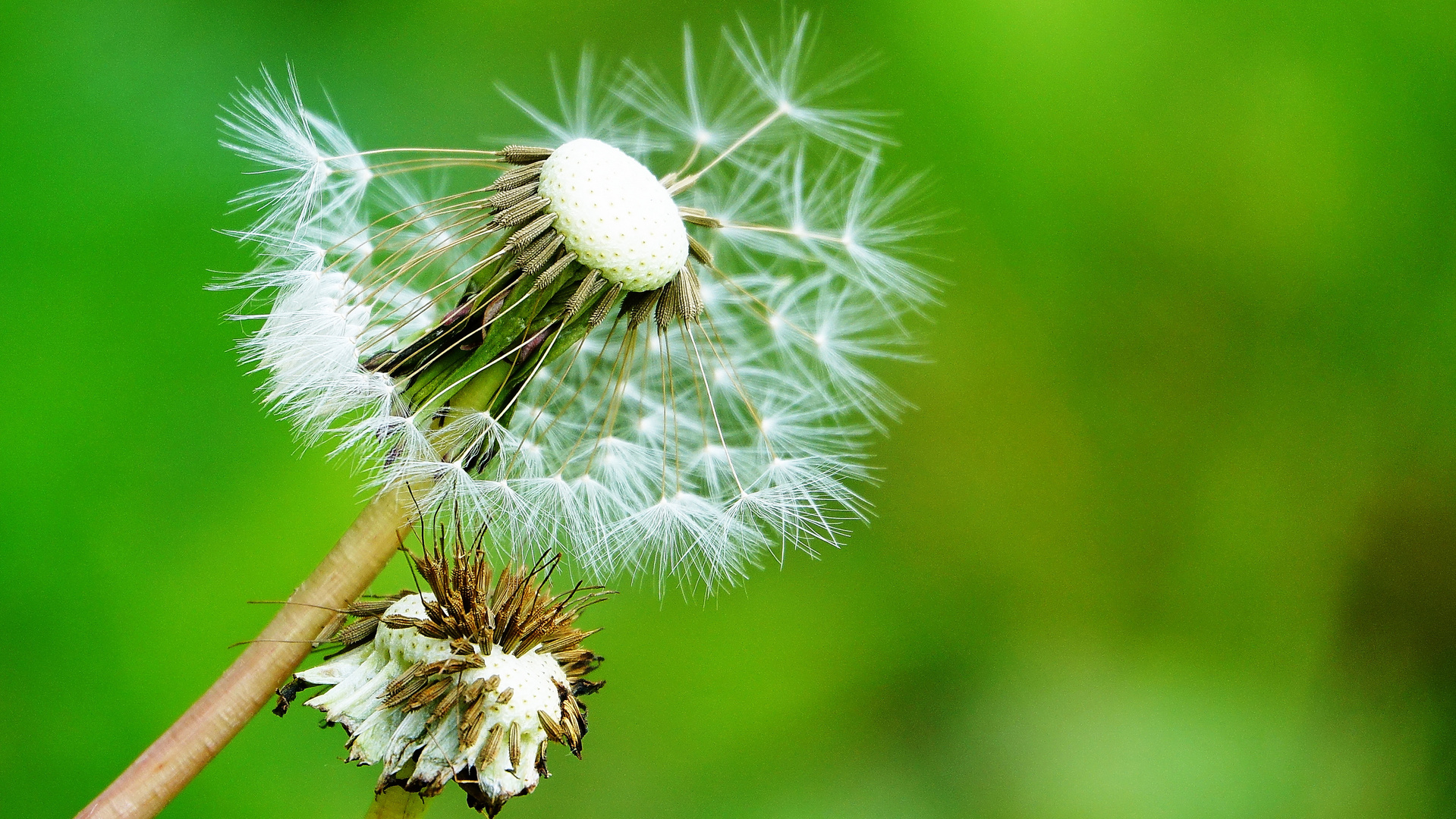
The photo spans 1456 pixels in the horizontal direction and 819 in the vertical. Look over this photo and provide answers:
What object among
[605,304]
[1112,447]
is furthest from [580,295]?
[1112,447]

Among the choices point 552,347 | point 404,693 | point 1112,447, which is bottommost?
point 1112,447

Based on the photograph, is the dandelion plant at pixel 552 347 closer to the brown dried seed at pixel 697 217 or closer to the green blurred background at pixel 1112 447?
the brown dried seed at pixel 697 217

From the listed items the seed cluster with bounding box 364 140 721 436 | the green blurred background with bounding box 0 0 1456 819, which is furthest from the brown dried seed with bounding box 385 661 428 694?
the green blurred background with bounding box 0 0 1456 819

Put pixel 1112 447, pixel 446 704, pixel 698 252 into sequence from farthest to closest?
pixel 1112 447 → pixel 698 252 → pixel 446 704

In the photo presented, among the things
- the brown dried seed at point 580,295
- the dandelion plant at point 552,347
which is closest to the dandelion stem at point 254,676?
the dandelion plant at point 552,347

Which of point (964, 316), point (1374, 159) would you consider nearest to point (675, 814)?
point (964, 316)

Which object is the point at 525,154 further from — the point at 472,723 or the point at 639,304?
the point at 472,723

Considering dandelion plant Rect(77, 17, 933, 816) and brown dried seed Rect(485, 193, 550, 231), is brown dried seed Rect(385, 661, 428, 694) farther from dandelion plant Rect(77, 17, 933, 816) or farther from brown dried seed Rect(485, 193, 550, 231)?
brown dried seed Rect(485, 193, 550, 231)
